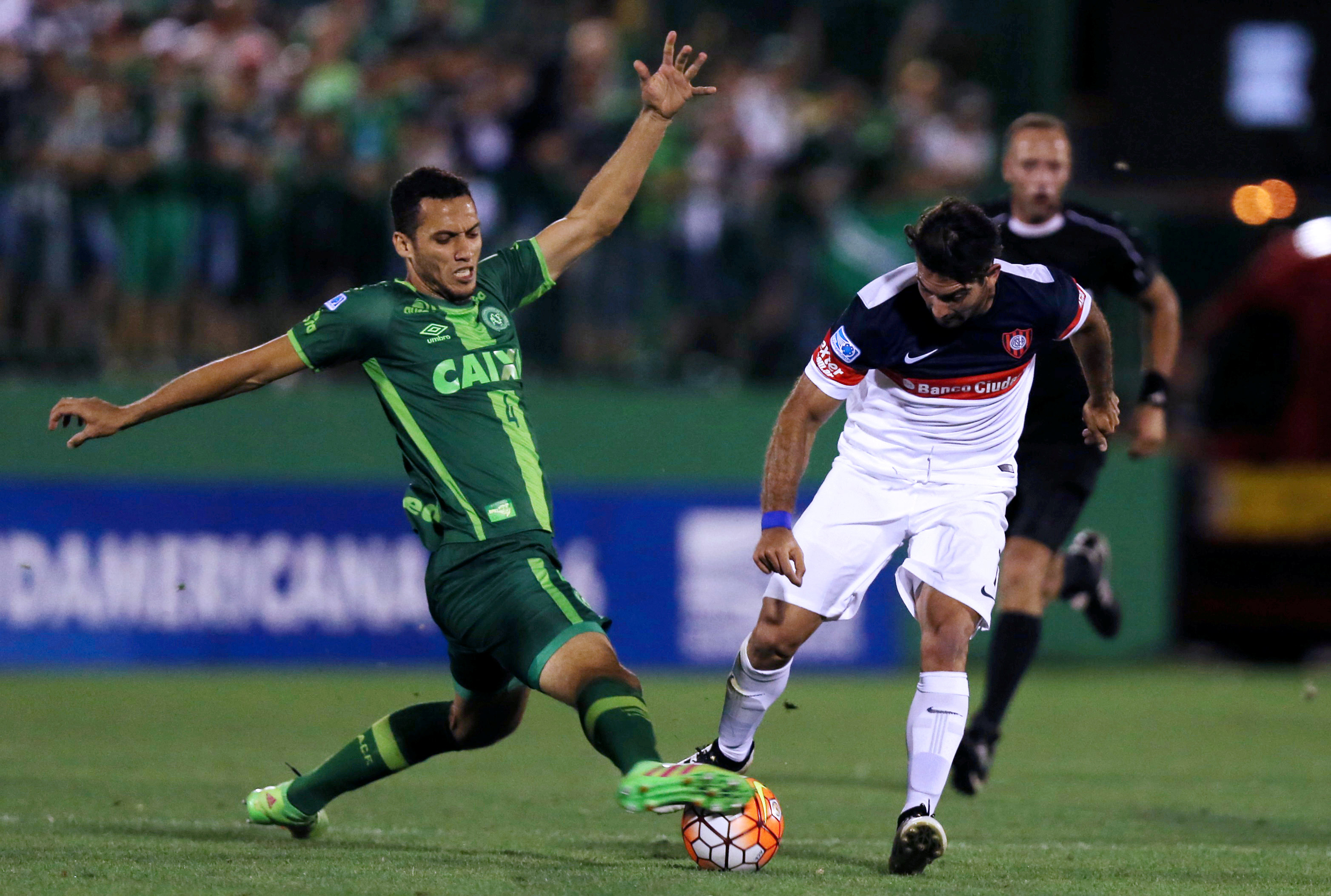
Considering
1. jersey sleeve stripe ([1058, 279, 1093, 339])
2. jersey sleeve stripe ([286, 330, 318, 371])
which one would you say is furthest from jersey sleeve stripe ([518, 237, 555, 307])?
jersey sleeve stripe ([1058, 279, 1093, 339])

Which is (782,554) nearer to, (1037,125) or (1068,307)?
(1068,307)

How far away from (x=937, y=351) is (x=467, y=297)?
5.12 ft

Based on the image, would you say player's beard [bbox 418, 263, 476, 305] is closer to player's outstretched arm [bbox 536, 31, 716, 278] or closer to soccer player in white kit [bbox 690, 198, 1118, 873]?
player's outstretched arm [bbox 536, 31, 716, 278]

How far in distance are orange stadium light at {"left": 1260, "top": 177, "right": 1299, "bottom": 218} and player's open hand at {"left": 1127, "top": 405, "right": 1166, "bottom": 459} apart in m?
8.10

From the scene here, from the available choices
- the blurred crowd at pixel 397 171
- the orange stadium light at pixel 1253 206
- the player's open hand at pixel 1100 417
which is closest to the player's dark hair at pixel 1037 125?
the player's open hand at pixel 1100 417

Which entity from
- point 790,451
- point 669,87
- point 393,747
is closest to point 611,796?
point 393,747

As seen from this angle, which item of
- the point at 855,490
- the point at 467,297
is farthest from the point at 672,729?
the point at 467,297

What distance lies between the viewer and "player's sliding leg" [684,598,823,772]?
21.2 ft

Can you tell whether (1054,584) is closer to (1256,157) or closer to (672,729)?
(672,729)

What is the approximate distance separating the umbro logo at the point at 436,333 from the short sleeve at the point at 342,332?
126 millimetres

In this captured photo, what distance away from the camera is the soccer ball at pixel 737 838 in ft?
19.2

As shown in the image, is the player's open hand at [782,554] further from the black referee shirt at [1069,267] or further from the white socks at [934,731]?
the black referee shirt at [1069,267]

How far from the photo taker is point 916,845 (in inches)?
225

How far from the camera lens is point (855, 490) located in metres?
6.59
